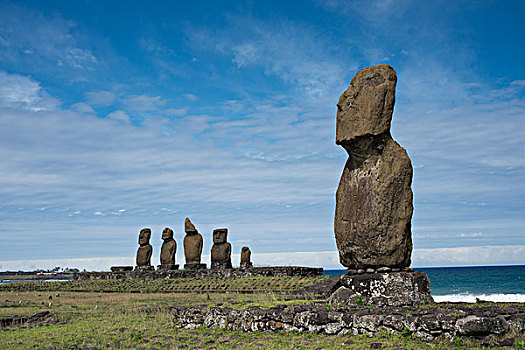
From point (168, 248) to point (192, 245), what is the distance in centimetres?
282

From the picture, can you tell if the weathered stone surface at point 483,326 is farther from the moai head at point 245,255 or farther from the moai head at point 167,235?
the moai head at point 167,235

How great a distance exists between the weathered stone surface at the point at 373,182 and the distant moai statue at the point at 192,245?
31.2m

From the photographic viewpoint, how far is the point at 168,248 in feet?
144

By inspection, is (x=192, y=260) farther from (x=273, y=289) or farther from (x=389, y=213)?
(x=389, y=213)

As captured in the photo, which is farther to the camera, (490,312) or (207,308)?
(207,308)

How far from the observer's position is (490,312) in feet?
28.9

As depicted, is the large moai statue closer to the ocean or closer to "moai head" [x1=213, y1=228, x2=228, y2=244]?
the ocean

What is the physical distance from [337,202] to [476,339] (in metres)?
5.07

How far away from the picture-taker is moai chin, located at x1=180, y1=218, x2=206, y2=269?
42.2 metres

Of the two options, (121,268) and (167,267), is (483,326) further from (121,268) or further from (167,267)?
(121,268)

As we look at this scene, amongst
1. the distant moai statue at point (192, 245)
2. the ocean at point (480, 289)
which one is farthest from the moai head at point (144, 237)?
the ocean at point (480, 289)

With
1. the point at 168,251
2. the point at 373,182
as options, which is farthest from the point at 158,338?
the point at 168,251

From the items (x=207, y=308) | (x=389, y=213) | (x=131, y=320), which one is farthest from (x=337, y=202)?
(x=131, y=320)

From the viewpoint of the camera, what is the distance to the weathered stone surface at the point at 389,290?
11125mm
